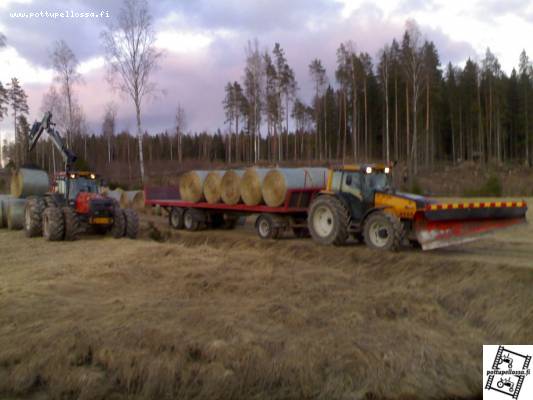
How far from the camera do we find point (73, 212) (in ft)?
51.5

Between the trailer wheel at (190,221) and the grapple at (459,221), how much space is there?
893 centimetres

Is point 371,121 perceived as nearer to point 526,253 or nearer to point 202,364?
point 526,253

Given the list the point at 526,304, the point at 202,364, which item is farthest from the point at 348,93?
the point at 202,364

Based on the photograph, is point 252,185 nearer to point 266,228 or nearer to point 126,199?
point 266,228

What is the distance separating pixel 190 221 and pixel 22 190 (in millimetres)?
5776

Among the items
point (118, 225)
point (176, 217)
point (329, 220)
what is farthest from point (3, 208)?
point (329, 220)

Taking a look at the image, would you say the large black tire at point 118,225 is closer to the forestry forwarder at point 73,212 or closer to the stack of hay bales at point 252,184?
the forestry forwarder at point 73,212

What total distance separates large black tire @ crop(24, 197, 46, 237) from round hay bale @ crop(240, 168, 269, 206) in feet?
Result: 19.8

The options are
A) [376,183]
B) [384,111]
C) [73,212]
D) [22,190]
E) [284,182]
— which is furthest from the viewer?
[384,111]

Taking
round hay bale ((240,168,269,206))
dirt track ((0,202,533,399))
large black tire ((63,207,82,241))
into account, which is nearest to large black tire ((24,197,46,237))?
large black tire ((63,207,82,241))

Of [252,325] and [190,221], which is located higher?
[190,221]

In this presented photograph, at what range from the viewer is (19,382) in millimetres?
5164

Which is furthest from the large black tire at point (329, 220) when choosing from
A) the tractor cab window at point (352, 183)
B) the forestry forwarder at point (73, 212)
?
the forestry forwarder at point (73, 212)

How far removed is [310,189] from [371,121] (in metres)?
36.0
